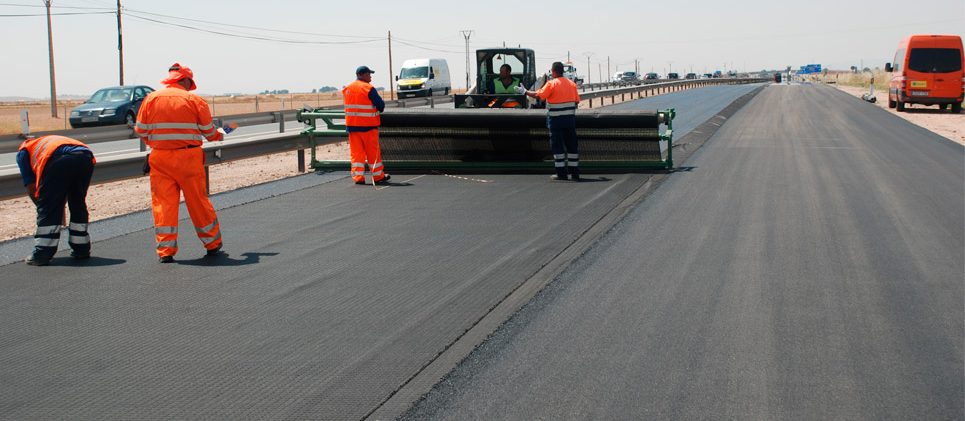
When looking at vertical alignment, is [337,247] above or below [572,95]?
below

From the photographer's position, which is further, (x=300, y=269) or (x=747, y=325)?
(x=300, y=269)

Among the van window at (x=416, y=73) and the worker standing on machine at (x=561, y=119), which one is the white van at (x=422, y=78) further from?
the worker standing on machine at (x=561, y=119)

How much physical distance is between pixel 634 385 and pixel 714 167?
39.8 ft

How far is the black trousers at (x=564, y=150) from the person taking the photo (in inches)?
607

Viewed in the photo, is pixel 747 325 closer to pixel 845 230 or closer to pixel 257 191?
pixel 845 230

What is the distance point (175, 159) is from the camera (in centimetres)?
895

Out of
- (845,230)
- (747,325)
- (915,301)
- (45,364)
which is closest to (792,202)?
(845,230)

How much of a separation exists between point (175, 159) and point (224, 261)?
1015 millimetres

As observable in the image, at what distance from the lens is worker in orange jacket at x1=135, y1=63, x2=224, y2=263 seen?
8.95 meters

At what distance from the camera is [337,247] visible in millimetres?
9516

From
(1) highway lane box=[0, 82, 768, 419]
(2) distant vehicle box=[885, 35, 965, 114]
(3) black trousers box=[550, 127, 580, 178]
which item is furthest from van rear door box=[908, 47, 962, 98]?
(1) highway lane box=[0, 82, 768, 419]

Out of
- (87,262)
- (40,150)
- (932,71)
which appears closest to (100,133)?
(40,150)

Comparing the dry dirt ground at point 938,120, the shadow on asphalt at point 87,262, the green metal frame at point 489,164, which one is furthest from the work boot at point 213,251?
the dry dirt ground at point 938,120

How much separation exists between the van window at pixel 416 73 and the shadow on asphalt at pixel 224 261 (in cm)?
4758
